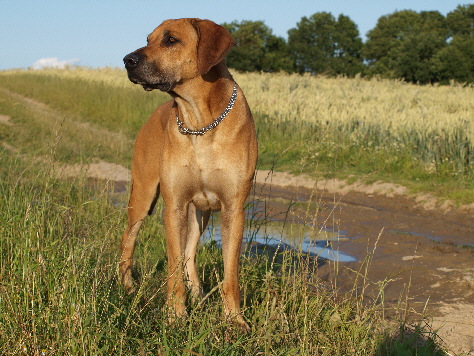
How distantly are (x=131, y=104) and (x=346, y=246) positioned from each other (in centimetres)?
1481

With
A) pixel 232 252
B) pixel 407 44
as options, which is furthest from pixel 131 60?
pixel 407 44

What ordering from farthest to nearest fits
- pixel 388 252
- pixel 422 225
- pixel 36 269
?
pixel 422 225
pixel 388 252
pixel 36 269

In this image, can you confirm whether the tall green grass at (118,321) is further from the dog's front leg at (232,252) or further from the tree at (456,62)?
the tree at (456,62)

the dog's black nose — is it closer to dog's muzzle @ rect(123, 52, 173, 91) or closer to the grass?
dog's muzzle @ rect(123, 52, 173, 91)

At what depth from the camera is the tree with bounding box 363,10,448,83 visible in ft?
150

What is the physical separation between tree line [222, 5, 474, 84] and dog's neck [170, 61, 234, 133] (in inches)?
1813

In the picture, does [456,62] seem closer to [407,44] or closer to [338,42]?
[407,44]

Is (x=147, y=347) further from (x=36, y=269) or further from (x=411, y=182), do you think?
(x=411, y=182)

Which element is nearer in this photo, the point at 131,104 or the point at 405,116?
the point at 405,116

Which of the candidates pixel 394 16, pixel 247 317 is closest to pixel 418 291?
pixel 247 317

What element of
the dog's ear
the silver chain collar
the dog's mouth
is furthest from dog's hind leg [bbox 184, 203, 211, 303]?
the dog's ear

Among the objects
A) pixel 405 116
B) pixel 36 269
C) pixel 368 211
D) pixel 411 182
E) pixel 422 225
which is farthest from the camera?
pixel 405 116

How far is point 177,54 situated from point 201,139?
0.57 metres

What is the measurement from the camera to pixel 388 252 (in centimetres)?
625
